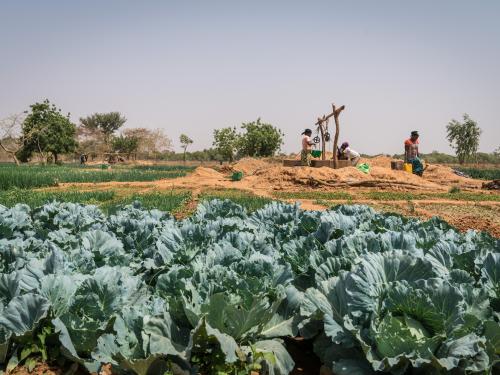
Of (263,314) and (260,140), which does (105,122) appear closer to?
(260,140)

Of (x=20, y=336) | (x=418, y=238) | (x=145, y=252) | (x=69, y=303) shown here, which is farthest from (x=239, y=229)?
(x=20, y=336)

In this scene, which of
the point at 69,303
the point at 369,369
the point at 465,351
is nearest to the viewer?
the point at 465,351

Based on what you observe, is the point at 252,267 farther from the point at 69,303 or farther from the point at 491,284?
the point at 491,284

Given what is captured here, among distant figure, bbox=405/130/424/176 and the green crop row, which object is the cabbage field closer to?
the green crop row

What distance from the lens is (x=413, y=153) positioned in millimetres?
20234

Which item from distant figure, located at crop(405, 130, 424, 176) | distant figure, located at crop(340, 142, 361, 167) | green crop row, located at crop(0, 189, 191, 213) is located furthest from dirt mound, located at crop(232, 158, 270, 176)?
green crop row, located at crop(0, 189, 191, 213)

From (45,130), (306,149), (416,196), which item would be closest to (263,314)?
(416,196)

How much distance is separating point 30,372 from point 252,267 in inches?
52.2

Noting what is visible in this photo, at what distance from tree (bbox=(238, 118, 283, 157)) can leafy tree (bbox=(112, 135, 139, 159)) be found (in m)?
18.8

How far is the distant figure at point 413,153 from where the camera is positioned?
63.1 feet

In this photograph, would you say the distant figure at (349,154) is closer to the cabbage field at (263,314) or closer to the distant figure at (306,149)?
the distant figure at (306,149)

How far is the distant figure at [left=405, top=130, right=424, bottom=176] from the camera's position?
19222 millimetres

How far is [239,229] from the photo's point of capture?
418cm

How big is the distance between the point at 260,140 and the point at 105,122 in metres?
32.9
